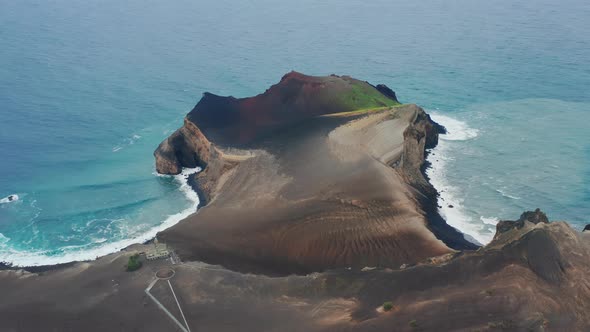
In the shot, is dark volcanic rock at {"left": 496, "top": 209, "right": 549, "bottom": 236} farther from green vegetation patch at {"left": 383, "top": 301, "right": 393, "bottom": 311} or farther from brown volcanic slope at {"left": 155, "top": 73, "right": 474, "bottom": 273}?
green vegetation patch at {"left": 383, "top": 301, "right": 393, "bottom": 311}

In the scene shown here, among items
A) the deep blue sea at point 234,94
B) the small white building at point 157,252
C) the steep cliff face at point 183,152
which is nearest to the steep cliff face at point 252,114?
the steep cliff face at point 183,152

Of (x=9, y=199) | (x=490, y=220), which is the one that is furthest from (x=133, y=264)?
(x=490, y=220)

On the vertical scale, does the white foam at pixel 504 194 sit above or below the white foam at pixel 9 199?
above

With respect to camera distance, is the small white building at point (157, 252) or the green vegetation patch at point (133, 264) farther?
the small white building at point (157, 252)

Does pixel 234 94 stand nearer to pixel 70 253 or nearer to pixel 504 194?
pixel 70 253

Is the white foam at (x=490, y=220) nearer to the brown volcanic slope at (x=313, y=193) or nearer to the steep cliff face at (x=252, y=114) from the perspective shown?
the brown volcanic slope at (x=313, y=193)

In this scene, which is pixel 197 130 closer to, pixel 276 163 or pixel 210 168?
pixel 210 168

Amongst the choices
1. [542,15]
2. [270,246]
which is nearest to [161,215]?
[270,246]
